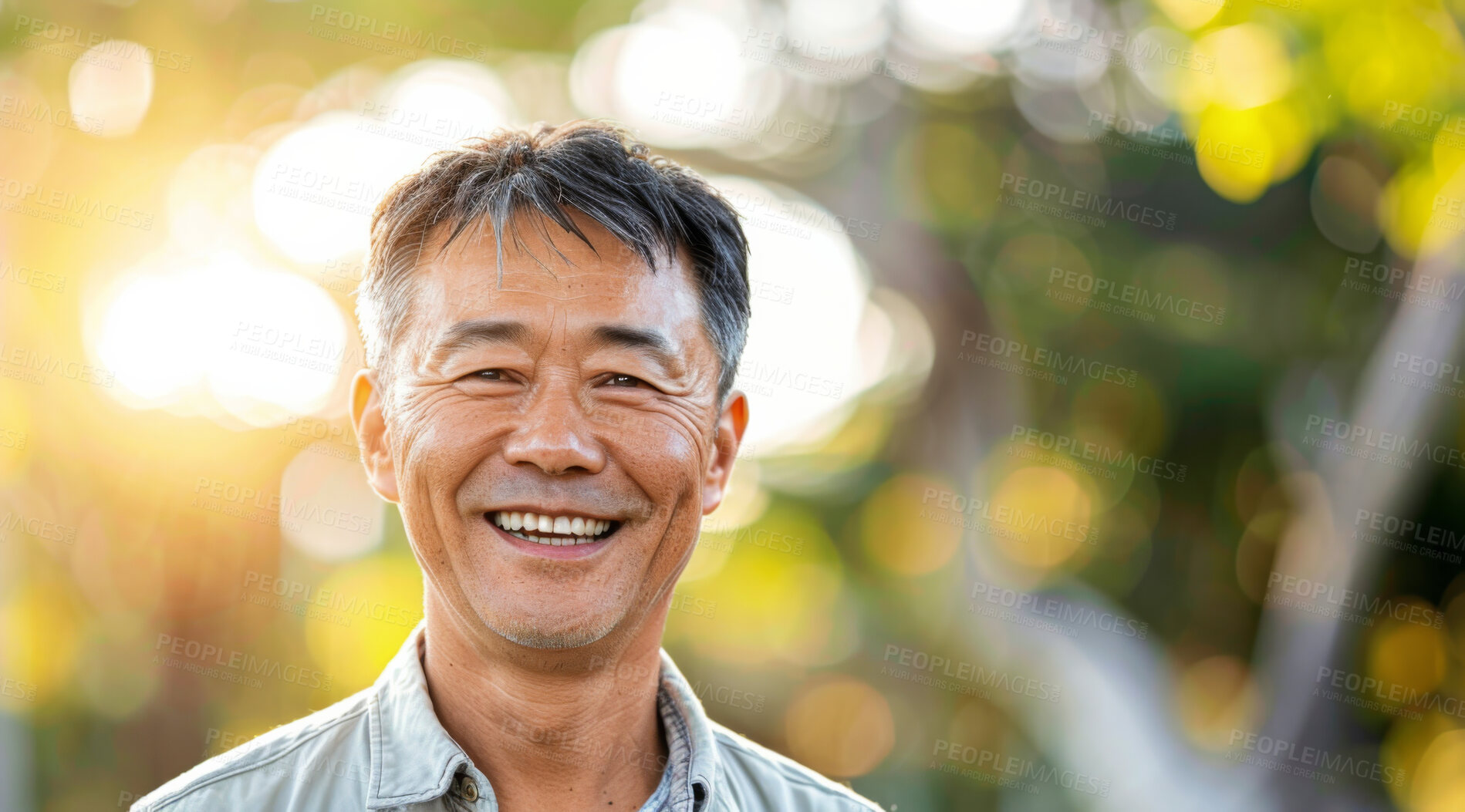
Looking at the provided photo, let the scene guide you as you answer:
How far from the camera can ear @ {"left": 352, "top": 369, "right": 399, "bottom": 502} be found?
2.55 meters

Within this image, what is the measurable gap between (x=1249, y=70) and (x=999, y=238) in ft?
6.42

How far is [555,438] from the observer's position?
89.7 inches

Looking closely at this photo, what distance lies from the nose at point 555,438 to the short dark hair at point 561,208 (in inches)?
12.2

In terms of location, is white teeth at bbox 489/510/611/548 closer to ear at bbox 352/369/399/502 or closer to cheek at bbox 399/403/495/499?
cheek at bbox 399/403/495/499

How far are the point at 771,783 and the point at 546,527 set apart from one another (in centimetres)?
97

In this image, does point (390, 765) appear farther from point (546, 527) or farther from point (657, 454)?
point (657, 454)

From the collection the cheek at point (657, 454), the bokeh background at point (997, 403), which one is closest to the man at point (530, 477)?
the cheek at point (657, 454)

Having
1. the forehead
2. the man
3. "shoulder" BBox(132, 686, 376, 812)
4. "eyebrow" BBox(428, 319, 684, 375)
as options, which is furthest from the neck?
the forehead

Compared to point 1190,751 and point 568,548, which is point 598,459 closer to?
point 568,548

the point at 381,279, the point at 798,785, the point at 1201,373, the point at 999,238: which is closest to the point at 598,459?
the point at 381,279

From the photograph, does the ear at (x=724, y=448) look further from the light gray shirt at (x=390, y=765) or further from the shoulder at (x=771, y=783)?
the shoulder at (x=771, y=783)

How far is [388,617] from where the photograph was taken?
932cm

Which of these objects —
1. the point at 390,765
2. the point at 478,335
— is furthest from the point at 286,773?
the point at 478,335

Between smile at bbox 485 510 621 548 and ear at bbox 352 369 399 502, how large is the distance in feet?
1.15
